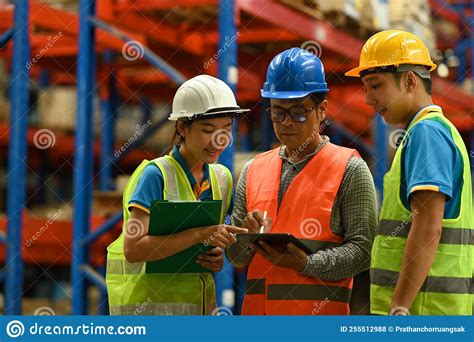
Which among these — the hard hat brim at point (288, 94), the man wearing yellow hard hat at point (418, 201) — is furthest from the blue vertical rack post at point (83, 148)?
the man wearing yellow hard hat at point (418, 201)

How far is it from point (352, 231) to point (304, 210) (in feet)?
0.77

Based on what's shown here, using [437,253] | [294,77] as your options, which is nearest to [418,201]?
[437,253]

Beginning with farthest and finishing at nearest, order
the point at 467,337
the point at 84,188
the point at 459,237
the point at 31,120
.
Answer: the point at 31,120 < the point at 84,188 < the point at 467,337 < the point at 459,237

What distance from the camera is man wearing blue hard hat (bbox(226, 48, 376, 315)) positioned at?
3.86m

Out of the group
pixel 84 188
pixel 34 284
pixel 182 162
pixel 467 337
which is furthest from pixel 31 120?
pixel 467 337

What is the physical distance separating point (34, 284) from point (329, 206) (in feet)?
30.2

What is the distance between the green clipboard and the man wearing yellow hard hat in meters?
0.73

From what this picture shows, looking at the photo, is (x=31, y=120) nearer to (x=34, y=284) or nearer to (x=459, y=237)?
(x=34, y=284)

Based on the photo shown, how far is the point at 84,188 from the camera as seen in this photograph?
7.46 meters

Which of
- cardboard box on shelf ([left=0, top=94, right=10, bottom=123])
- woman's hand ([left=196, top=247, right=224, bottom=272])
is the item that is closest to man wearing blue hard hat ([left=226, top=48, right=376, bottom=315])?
woman's hand ([left=196, top=247, right=224, bottom=272])

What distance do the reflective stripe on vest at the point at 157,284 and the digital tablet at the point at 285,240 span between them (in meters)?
0.39

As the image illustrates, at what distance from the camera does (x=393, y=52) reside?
152 inches

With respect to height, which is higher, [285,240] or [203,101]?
[203,101]

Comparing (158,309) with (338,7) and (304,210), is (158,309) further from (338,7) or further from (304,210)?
(338,7)
